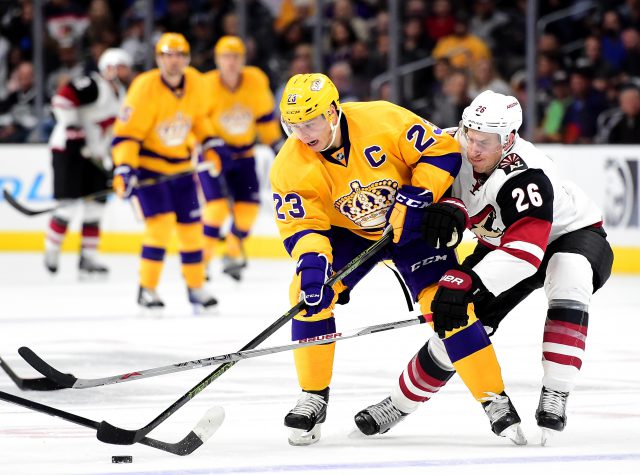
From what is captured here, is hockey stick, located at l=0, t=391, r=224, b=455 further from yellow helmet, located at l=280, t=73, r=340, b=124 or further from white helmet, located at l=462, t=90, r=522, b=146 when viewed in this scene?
white helmet, located at l=462, t=90, r=522, b=146

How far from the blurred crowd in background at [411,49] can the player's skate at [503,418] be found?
5.88m

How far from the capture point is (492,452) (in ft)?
12.1

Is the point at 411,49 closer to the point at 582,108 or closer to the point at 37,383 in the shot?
the point at 582,108

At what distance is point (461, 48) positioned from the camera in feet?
35.3

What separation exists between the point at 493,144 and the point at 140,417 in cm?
134

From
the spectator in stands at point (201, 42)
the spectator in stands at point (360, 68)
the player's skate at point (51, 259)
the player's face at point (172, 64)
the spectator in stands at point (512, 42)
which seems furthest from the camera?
the spectator in stands at point (201, 42)

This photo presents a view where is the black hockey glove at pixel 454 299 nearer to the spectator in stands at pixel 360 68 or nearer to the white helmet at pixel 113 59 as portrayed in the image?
the white helmet at pixel 113 59

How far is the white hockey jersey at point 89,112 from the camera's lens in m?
9.25

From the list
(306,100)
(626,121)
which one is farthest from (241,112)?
(306,100)

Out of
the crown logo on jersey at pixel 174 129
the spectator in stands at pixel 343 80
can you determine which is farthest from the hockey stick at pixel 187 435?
the spectator in stands at pixel 343 80

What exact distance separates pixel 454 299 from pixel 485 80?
22.5ft

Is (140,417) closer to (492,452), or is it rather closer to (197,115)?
(492,452)

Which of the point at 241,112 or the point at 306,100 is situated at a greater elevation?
the point at 306,100

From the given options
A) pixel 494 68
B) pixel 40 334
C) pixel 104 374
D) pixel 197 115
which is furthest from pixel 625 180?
pixel 104 374
